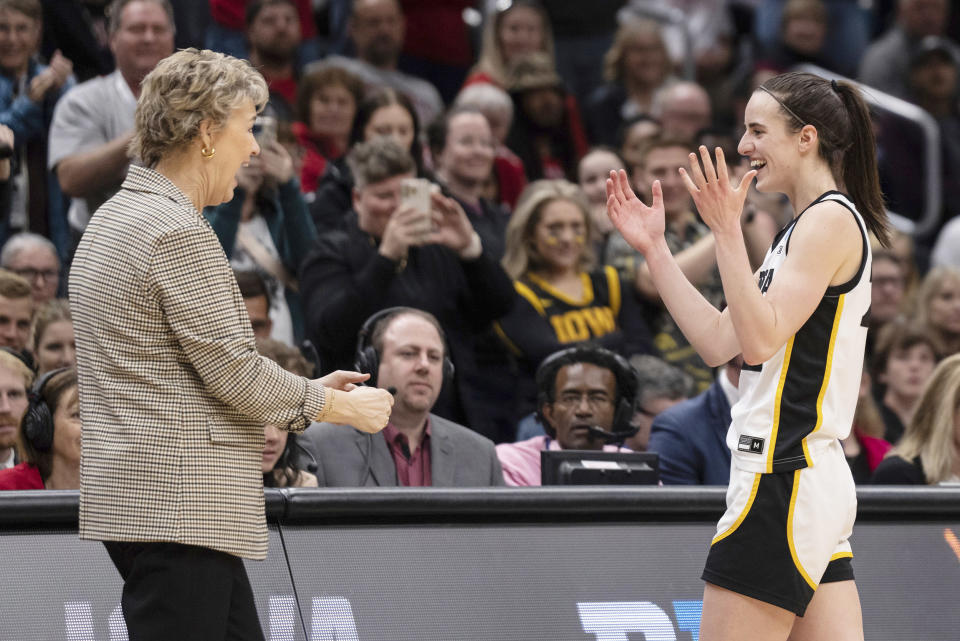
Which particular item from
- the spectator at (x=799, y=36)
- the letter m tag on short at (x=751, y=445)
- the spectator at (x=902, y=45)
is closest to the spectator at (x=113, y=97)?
the letter m tag on short at (x=751, y=445)

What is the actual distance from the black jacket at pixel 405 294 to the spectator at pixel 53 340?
934 millimetres

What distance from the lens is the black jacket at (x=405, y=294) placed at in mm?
5612

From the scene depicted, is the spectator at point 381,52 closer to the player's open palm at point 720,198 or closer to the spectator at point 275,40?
the spectator at point 275,40

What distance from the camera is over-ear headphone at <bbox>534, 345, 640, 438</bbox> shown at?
5160 millimetres

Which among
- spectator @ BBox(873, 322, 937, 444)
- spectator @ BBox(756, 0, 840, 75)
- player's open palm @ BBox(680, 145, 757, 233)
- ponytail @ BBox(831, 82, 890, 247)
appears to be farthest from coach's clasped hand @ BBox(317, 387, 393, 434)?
spectator @ BBox(756, 0, 840, 75)

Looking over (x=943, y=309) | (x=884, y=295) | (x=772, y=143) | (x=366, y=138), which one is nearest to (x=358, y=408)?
(x=772, y=143)

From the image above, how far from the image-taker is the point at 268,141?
594 centimetres

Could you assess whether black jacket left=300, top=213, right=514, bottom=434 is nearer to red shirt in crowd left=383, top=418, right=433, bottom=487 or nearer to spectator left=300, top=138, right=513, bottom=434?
spectator left=300, top=138, right=513, bottom=434

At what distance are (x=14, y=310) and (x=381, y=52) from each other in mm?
3471

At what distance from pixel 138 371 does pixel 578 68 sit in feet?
24.6

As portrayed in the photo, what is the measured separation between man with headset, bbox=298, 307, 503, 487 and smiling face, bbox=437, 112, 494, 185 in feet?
6.52

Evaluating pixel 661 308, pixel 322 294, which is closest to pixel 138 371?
pixel 322 294

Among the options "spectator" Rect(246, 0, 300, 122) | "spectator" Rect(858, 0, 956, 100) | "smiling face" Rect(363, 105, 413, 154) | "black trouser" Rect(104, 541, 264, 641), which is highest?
"spectator" Rect(858, 0, 956, 100)

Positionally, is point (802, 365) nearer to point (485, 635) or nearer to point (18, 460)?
point (485, 635)
